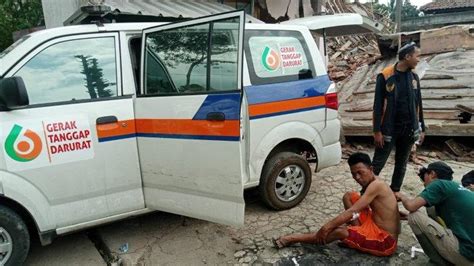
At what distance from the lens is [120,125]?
123 inches

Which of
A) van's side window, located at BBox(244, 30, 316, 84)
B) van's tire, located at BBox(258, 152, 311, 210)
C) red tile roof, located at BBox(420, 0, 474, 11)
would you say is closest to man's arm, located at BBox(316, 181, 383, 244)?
van's tire, located at BBox(258, 152, 311, 210)

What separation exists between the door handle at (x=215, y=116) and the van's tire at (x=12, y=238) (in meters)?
1.68

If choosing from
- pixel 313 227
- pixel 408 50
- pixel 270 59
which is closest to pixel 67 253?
pixel 313 227

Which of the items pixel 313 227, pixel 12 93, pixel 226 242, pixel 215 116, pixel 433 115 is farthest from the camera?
pixel 433 115

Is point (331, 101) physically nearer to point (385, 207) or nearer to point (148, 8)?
point (385, 207)

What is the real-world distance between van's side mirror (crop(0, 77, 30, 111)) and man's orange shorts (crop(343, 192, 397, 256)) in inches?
110

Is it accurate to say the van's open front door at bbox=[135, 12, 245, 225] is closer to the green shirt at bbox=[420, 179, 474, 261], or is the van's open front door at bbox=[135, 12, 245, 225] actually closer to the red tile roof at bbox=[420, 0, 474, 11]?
the green shirt at bbox=[420, 179, 474, 261]

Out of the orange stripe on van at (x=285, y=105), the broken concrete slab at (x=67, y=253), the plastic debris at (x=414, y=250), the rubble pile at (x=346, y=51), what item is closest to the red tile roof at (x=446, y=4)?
the rubble pile at (x=346, y=51)

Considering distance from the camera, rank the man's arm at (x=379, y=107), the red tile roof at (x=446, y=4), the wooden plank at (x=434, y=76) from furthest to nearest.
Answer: the red tile roof at (x=446, y=4)
the wooden plank at (x=434, y=76)
the man's arm at (x=379, y=107)

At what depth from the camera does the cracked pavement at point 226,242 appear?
3.21 metres

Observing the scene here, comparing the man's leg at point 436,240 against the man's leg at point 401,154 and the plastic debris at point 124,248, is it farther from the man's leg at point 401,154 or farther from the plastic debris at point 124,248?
the plastic debris at point 124,248

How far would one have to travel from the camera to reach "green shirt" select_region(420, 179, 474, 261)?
262 cm

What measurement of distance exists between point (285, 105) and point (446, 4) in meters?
23.4

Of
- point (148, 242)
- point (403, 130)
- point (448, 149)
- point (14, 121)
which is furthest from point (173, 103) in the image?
point (448, 149)
